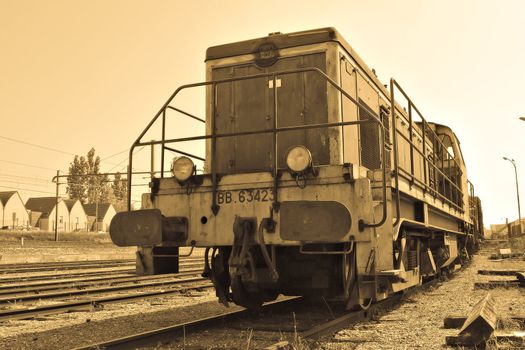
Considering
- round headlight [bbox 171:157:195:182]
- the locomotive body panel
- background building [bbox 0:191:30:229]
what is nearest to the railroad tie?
the locomotive body panel

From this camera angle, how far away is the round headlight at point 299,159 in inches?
196

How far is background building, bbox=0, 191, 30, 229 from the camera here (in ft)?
199

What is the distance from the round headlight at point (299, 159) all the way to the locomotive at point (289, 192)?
0.01 m

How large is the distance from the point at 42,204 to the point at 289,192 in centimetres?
7198

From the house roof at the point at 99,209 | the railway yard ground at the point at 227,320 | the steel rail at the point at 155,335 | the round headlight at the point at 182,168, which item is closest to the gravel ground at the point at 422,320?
the railway yard ground at the point at 227,320

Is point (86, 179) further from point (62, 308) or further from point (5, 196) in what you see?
point (62, 308)

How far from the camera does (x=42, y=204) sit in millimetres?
70250

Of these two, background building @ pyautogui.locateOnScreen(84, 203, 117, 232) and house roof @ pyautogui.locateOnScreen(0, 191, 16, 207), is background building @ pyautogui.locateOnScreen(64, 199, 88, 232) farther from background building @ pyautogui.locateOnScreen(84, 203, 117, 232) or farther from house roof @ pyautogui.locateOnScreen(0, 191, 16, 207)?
house roof @ pyautogui.locateOnScreen(0, 191, 16, 207)

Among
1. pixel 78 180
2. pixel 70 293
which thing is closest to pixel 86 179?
pixel 78 180

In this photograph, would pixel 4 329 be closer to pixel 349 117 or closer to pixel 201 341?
pixel 201 341

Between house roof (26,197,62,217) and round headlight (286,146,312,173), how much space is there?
2716 inches

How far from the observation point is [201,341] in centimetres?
498

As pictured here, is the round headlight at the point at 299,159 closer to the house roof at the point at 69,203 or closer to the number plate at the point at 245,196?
the number plate at the point at 245,196

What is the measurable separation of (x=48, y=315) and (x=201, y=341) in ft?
10.1
